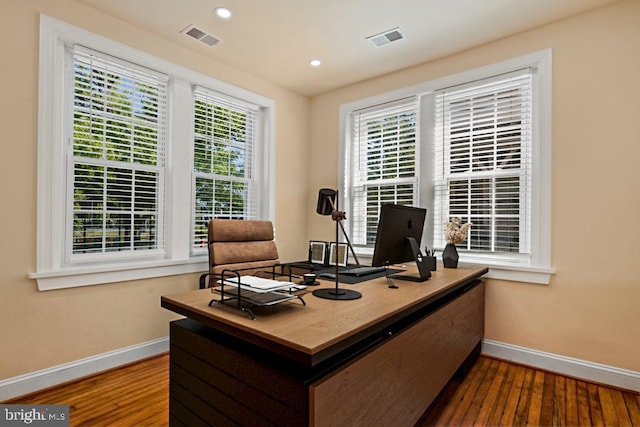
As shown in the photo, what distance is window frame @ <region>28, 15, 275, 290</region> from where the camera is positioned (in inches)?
89.5

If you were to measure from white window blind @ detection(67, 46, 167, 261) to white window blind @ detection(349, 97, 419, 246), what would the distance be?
2.07 meters

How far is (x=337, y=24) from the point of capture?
8.80ft

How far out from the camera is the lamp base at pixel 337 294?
5.36ft

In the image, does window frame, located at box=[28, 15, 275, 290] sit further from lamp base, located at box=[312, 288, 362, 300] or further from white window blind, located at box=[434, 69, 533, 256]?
white window blind, located at box=[434, 69, 533, 256]

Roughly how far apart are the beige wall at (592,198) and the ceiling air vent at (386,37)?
1.01 metres

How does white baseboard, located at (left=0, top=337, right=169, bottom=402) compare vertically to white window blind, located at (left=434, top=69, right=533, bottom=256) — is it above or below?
below

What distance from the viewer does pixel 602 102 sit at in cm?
241

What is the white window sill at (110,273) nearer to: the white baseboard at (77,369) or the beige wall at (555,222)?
the beige wall at (555,222)

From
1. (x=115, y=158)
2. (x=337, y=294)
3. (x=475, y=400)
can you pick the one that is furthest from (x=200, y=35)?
(x=475, y=400)

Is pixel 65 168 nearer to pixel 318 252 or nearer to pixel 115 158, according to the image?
pixel 115 158

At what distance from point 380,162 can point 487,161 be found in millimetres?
1109

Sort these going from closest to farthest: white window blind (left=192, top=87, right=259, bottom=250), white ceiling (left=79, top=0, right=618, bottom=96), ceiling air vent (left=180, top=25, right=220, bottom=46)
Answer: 1. white ceiling (left=79, top=0, right=618, bottom=96)
2. ceiling air vent (left=180, top=25, right=220, bottom=46)
3. white window blind (left=192, top=87, right=259, bottom=250)

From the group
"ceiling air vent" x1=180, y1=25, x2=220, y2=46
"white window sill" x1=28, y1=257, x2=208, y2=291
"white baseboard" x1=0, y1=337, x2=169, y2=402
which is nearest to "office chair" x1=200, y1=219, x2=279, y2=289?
"white window sill" x1=28, y1=257, x2=208, y2=291

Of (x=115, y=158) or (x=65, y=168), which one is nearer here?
(x=65, y=168)
